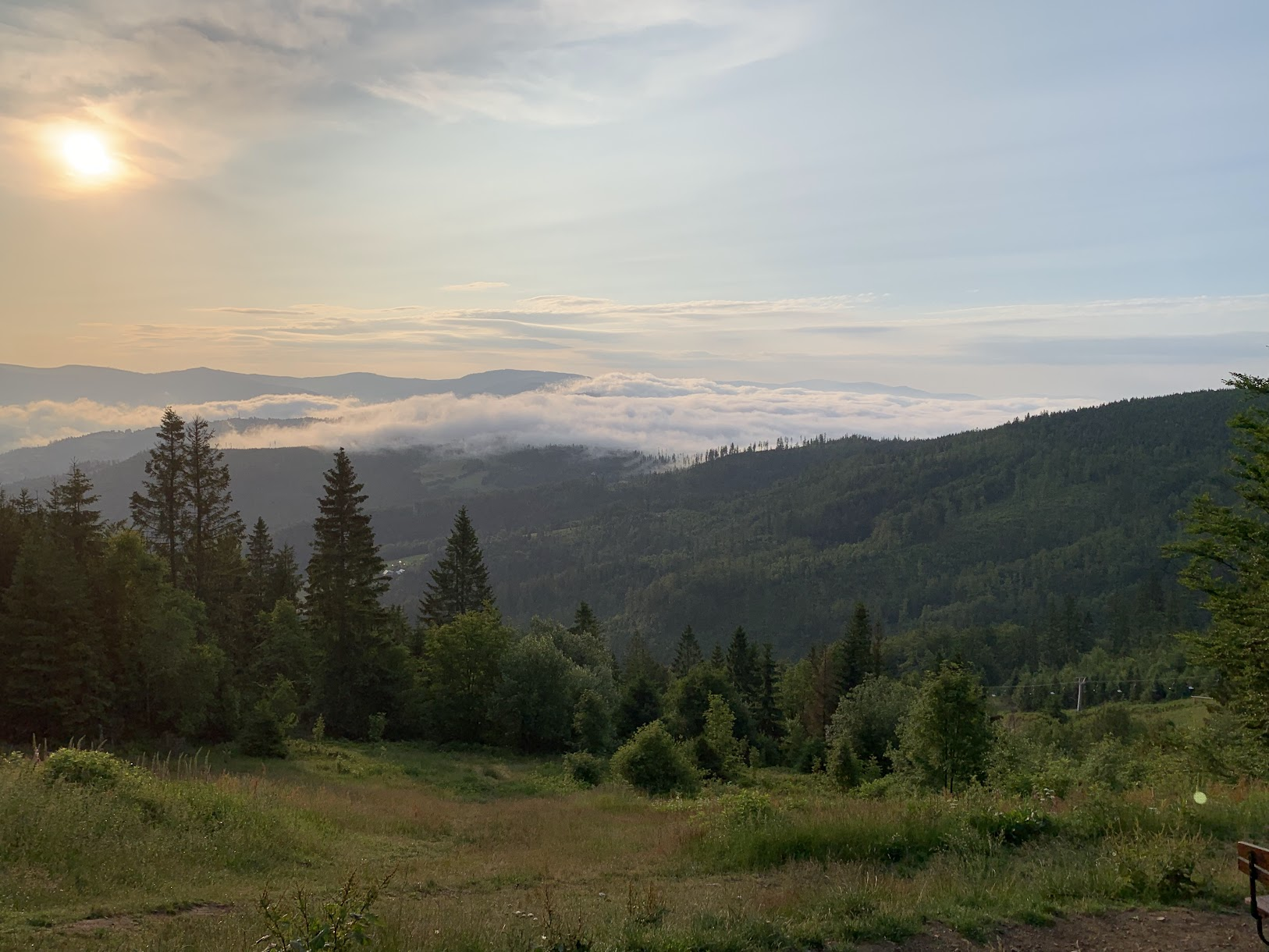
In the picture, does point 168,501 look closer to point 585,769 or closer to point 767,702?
point 585,769

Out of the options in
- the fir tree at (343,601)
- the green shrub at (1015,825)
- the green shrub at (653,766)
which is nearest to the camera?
the green shrub at (1015,825)

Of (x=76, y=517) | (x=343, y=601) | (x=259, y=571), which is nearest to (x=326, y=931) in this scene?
(x=76, y=517)

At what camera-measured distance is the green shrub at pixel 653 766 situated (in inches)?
965

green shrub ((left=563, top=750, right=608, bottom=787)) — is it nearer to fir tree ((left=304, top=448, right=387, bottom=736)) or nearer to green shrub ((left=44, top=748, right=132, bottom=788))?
fir tree ((left=304, top=448, right=387, bottom=736))

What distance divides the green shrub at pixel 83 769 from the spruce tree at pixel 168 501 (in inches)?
1061

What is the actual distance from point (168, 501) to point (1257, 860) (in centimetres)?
4139

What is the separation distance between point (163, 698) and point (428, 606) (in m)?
31.9

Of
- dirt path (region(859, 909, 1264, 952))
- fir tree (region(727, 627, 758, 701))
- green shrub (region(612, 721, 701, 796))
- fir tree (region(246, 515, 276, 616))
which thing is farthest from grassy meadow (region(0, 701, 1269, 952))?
fir tree (region(727, 627, 758, 701))

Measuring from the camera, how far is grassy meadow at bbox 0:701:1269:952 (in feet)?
23.7

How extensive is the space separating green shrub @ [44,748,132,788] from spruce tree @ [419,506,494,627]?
46.0 m

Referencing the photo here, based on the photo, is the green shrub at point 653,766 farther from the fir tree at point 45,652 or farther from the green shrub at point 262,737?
the fir tree at point 45,652

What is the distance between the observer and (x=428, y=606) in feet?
193

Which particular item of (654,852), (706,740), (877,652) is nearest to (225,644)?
(706,740)

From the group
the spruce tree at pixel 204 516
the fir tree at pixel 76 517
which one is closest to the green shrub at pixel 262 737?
the fir tree at pixel 76 517
